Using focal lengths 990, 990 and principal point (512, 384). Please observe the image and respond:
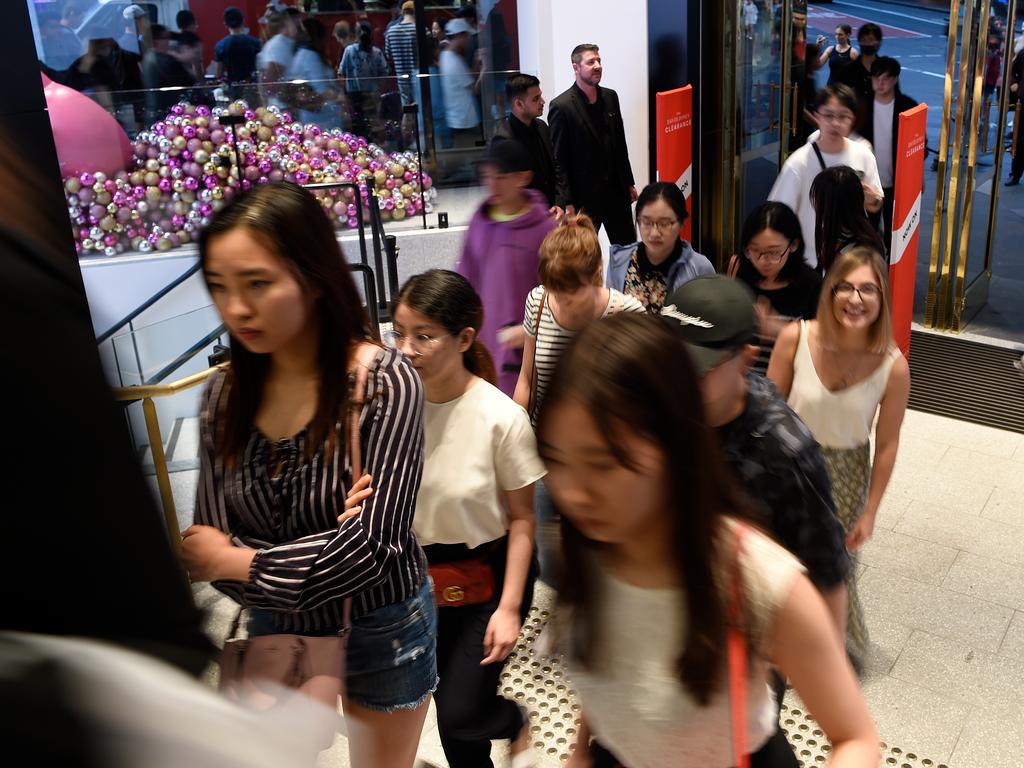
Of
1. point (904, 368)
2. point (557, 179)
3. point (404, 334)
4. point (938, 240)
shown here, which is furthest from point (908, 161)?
point (404, 334)

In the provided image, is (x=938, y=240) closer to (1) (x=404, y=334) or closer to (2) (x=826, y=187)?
(2) (x=826, y=187)

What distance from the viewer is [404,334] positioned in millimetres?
2436

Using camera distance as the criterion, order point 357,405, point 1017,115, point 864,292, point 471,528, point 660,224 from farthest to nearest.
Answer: point 1017,115, point 660,224, point 864,292, point 471,528, point 357,405

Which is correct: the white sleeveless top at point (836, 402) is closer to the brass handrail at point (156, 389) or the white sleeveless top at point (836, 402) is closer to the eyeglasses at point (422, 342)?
the eyeglasses at point (422, 342)

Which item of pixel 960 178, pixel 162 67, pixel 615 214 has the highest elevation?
pixel 162 67

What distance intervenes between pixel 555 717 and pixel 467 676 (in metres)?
0.88

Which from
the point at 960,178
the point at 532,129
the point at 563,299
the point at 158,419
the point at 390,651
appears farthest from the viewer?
the point at 960,178

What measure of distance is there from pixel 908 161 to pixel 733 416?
4.11 meters

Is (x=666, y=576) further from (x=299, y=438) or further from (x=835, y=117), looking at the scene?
(x=835, y=117)

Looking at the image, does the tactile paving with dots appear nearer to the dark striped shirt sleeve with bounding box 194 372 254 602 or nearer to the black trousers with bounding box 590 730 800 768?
the black trousers with bounding box 590 730 800 768

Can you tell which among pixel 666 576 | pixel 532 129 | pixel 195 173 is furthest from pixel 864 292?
pixel 195 173

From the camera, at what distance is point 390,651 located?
1744 mm

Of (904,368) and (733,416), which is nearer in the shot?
(733,416)

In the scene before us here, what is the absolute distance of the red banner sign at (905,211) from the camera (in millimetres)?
5238
